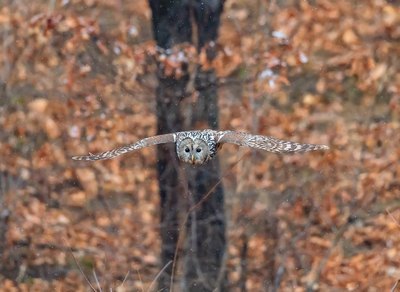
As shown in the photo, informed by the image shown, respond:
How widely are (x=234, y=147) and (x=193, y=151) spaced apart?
4.21 meters

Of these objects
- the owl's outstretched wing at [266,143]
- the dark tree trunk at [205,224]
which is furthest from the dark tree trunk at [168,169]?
the owl's outstretched wing at [266,143]

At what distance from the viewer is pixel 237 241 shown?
404 inches

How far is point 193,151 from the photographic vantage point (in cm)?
625

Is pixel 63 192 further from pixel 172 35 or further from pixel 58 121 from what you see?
pixel 172 35

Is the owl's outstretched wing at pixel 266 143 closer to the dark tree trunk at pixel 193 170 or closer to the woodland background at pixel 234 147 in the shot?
the dark tree trunk at pixel 193 170

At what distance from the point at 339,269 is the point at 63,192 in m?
3.52

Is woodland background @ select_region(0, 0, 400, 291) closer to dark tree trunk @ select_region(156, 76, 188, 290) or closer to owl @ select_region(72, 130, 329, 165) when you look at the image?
dark tree trunk @ select_region(156, 76, 188, 290)

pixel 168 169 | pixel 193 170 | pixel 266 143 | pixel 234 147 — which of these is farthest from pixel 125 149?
pixel 234 147

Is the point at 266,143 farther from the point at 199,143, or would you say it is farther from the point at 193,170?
the point at 193,170

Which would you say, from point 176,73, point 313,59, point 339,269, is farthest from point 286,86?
point 339,269

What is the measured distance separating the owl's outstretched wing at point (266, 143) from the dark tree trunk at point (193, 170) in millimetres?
3051

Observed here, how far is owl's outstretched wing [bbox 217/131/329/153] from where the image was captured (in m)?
5.51

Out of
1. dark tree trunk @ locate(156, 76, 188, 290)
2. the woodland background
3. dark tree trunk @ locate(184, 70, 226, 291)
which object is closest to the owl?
dark tree trunk @ locate(156, 76, 188, 290)

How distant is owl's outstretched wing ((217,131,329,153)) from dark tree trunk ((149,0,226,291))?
10.0 feet
